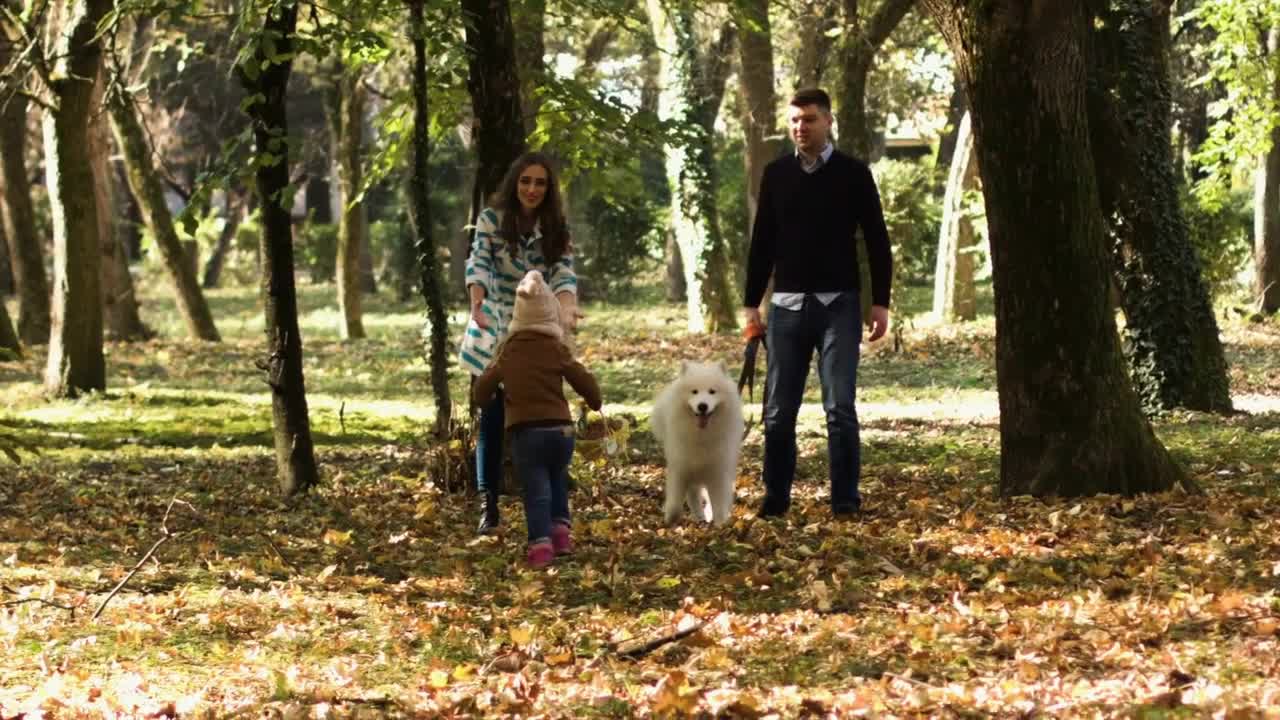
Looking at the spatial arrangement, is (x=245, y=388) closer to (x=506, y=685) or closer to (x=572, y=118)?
(x=572, y=118)

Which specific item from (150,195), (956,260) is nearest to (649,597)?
(150,195)

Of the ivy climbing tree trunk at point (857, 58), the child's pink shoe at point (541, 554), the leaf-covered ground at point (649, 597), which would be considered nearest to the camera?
the leaf-covered ground at point (649, 597)

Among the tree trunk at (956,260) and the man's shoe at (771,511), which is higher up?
the tree trunk at (956,260)

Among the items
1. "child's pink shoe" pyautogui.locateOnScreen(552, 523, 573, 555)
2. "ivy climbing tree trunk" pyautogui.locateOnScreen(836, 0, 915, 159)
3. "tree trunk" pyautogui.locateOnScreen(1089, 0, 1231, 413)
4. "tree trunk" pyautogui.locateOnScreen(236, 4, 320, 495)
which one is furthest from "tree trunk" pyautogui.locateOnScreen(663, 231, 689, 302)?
"child's pink shoe" pyautogui.locateOnScreen(552, 523, 573, 555)

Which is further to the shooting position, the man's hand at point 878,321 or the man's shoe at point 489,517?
the man's shoe at point 489,517

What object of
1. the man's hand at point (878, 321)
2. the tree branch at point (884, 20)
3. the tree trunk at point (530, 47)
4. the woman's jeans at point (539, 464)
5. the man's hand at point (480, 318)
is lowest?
the woman's jeans at point (539, 464)

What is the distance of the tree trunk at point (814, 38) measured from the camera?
2528 centimetres

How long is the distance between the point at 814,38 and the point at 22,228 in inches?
508

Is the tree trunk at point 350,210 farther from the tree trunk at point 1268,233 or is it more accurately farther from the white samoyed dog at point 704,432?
the white samoyed dog at point 704,432

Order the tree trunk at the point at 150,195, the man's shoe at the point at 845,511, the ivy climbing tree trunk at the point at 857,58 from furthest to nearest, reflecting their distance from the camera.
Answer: the tree trunk at the point at 150,195 → the ivy climbing tree trunk at the point at 857,58 → the man's shoe at the point at 845,511

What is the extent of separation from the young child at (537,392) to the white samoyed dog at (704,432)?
0.98 m

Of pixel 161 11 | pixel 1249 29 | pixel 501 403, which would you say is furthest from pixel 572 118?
pixel 1249 29

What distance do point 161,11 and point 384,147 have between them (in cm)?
461

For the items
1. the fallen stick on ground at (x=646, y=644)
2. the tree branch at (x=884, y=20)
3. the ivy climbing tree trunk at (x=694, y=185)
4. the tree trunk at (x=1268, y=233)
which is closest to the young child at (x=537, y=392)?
the fallen stick on ground at (x=646, y=644)
